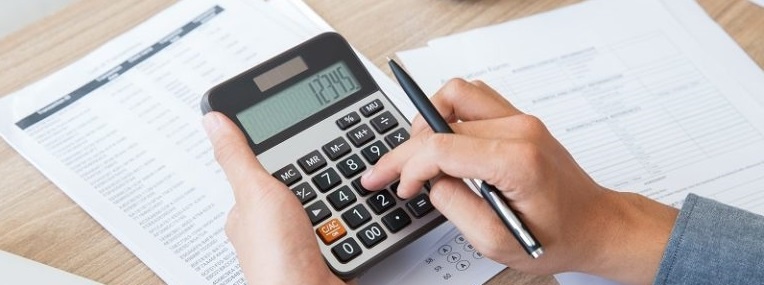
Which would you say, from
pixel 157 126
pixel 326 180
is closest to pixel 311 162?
pixel 326 180

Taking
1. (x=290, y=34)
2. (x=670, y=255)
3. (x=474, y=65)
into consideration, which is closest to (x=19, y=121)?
(x=290, y=34)

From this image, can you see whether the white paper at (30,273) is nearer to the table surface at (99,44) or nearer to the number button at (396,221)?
the table surface at (99,44)

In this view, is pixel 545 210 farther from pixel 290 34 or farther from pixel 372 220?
pixel 290 34

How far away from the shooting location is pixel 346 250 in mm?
548

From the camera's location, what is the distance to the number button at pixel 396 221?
0.56 metres

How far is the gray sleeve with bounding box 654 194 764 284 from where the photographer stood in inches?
21.1

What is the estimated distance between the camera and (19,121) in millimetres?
663

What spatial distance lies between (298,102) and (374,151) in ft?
0.22

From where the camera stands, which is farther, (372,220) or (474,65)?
(474,65)

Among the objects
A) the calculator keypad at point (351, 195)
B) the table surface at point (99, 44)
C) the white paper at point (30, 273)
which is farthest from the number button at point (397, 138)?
the white paper at point (30, 273)

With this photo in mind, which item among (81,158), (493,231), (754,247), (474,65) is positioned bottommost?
(754,247)

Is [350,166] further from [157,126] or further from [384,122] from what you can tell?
[157,126]

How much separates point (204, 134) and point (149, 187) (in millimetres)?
59

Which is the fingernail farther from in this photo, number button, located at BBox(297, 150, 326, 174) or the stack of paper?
the stack of paper
